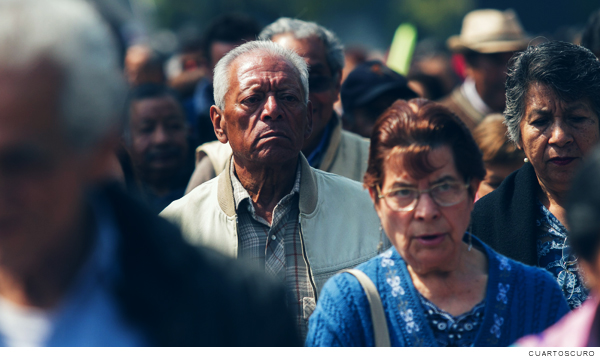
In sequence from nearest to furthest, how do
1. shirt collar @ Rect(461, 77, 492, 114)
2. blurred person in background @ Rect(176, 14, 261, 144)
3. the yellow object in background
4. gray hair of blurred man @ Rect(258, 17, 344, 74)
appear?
gray hair of blurred man @ Rect(258, 17, 344, 74)
blurred person in background @ Rect(176, 14, 261, 144)
shirt collar @ Rect(461, 77, 492, 114)
the yellow object in background

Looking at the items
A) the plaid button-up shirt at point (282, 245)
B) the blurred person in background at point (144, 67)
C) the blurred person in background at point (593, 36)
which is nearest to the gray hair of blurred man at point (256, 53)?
the plaid button-up shirt at point (282, 245)

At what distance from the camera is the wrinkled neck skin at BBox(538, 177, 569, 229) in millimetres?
3326

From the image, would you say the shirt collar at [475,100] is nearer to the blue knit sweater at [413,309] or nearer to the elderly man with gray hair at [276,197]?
the elderly man with gray hair at [276,197]

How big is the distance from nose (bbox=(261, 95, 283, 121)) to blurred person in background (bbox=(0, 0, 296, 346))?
189 cm

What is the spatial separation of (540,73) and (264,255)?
1.56 metres

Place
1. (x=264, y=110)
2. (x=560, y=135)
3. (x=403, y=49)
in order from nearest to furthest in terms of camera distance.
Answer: (x=560, y=135) → (x=264, y=110) → (x=403, y=49)

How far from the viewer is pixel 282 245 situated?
3289 millimetres

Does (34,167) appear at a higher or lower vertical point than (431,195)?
higher

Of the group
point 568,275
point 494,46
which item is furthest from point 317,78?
point 494,46

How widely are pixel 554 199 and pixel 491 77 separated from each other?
11.1ft

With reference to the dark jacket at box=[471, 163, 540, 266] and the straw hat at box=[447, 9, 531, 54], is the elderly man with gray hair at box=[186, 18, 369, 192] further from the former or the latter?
the straw hat at box=[447, 9, 531, 54]

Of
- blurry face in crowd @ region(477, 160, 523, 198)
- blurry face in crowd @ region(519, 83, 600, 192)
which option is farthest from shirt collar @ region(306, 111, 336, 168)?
blurry face in crowd @ region(519, 83, 600, 192)

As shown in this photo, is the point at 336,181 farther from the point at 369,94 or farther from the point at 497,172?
the point at 369,94

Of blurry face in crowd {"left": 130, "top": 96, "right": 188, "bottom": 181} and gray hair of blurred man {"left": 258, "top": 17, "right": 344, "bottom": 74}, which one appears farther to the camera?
blurry face in crowd {"left": 130, "top": 96, "right": 188, "bottom": 181}
